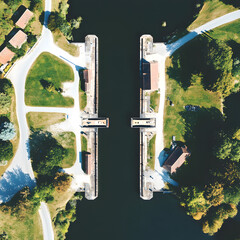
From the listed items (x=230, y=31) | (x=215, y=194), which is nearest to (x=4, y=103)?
(x=215, y=194)

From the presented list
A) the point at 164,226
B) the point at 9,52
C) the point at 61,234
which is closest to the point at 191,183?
the point at 164,226

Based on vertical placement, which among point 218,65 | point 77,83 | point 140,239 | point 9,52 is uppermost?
point 9,52

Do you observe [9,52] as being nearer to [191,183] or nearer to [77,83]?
[77,83]

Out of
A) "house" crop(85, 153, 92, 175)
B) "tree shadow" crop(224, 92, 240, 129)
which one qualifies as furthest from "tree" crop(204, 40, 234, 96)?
"house" crop(85, 153, 92, 175)

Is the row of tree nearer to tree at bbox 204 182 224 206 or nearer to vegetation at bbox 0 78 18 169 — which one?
vegetation at bbox 0 78 18 169

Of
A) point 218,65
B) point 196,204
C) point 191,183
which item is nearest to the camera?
point 218,65

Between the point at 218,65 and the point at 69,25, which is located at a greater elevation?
the point at 69,25

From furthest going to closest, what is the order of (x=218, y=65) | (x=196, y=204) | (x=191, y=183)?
1. (x=191, y=183)
2. (x=196, y=204)
3. (x=218, y=65)
